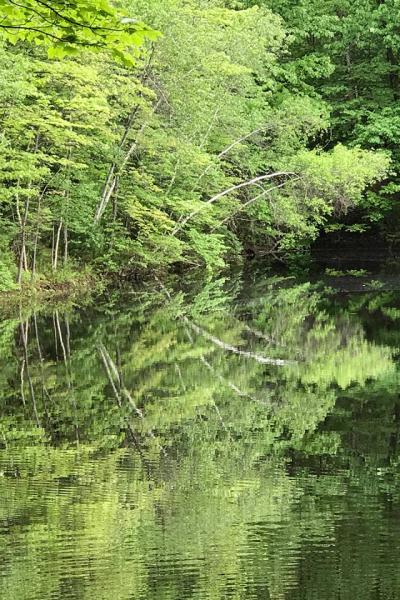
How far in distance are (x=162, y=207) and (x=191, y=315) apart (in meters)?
8.34

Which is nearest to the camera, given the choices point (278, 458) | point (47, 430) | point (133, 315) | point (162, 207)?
point (278, 458)

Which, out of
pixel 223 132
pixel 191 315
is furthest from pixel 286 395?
pixel 223 132

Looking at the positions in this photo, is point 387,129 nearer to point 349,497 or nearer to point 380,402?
point 380,402

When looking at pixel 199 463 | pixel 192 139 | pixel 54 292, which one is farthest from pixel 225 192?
pixel 199 463

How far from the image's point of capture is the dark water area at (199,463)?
5.14 meters

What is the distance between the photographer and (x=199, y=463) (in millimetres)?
7641

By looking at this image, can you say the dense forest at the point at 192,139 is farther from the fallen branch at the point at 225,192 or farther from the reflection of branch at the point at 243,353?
the reflection of branch at the point at 243,353

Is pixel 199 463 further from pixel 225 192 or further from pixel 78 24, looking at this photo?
pixel 225 192

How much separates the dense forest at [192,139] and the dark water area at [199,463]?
19.7 ft

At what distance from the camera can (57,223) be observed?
79.7 feet

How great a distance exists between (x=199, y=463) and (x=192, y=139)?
20.0m

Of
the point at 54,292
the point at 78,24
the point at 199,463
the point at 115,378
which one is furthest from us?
the point at 54,292

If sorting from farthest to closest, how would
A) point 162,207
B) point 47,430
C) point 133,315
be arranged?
point 162,207, point 133,315, point 47,430

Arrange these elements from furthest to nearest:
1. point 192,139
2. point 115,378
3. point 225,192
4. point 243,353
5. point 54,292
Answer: point 225,192, point 192,139, point 54,292, point 243,353, point 115,378
